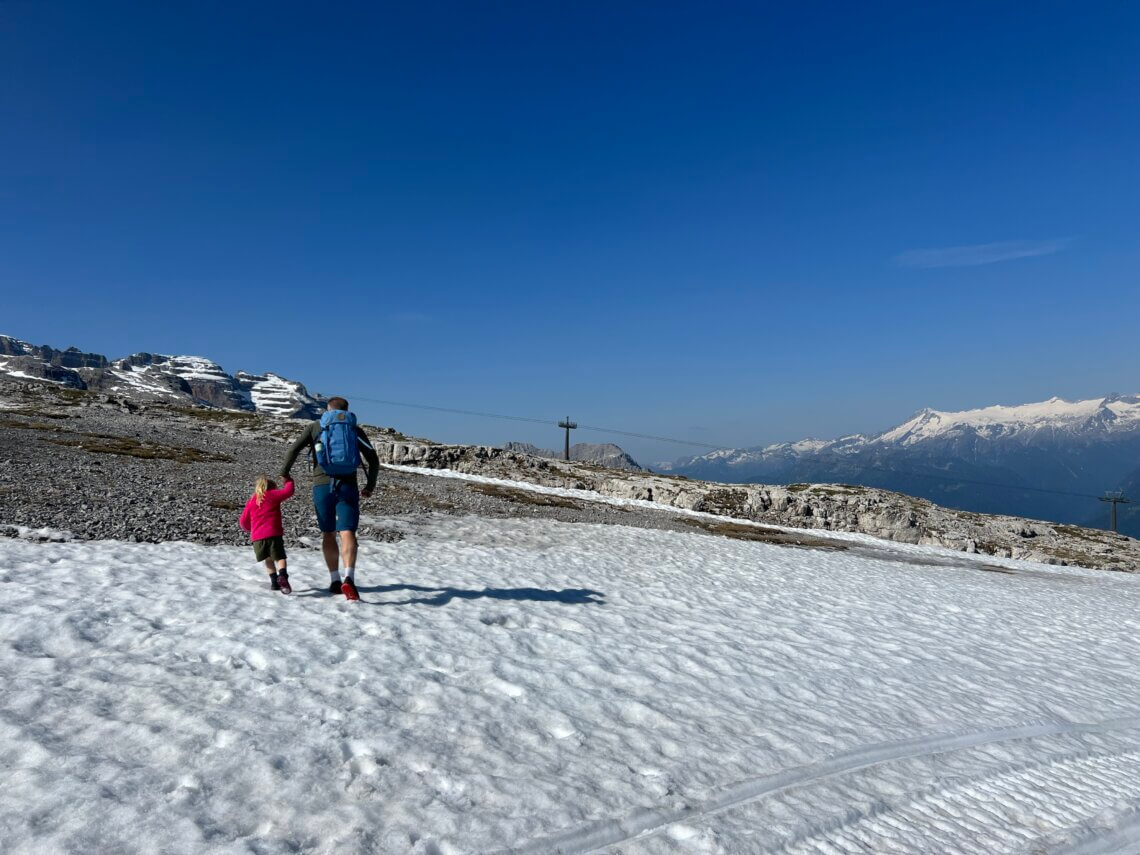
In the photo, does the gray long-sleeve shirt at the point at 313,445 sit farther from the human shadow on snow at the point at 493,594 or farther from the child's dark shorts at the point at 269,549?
the human shadow on snow at the point at 493,594

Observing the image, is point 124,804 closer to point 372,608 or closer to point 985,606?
point 372,608

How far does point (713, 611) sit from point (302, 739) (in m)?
11.0

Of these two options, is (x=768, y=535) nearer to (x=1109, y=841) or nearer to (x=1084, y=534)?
(x=1109, y=841)

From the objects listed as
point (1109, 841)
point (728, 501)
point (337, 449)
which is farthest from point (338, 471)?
point (728, 501)

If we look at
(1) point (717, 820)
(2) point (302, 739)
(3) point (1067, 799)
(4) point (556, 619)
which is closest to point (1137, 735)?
(3) point (1067, 799)

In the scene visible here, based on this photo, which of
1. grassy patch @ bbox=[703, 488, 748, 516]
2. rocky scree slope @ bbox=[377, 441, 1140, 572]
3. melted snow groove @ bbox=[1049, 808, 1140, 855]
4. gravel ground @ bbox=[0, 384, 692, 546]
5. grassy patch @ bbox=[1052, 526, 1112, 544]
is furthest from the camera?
grassy patch @ bbox=[1052, 526, 1112, 544]

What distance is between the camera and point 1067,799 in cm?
754

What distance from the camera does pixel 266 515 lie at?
39.7ft

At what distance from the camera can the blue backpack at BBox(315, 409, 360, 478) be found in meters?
11.6

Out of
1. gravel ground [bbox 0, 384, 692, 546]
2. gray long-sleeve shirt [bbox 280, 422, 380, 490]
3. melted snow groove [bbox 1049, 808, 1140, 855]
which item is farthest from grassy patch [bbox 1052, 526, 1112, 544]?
gray long-sleeve shirt [bbox 280, 422, 380, 490]

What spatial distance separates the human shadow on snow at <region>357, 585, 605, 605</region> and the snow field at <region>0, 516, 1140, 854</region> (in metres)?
0.11

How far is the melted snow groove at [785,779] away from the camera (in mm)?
5469

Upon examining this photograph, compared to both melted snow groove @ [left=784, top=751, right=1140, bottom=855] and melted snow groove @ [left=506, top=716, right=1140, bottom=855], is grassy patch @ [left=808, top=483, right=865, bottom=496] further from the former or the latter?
melted snow groove @ [left=784, top=751, right=1140, bottom=855]

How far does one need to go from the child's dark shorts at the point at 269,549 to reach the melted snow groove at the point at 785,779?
9.10m
